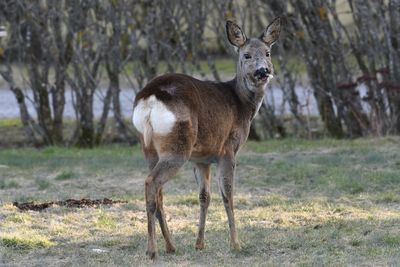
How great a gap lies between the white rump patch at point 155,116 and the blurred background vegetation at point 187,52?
9.67 meters

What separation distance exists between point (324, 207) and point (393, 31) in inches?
300

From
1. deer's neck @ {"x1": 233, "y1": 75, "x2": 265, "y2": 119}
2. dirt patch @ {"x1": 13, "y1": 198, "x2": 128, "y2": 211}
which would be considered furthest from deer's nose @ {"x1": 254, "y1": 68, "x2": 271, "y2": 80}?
dirt patch @ {"x1": 13, "y1": 198, "x2": 128, "y2": 211}

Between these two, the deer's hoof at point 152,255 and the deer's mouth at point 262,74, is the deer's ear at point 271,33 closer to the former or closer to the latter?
the deer's mouth at point 262,74

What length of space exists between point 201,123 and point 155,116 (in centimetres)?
60

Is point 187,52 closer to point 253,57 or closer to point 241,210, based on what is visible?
point 241,210

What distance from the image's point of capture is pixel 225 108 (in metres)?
9.39

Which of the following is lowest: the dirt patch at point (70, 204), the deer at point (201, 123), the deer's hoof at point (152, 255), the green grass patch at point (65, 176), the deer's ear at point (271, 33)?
the deer's hoof at point (152, 255)

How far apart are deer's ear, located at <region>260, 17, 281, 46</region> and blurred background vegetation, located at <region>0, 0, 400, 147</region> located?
780 cm

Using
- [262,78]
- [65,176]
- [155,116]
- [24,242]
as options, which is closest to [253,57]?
[262,78]

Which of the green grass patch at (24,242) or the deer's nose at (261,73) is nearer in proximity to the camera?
the green grass patch at (24,242)

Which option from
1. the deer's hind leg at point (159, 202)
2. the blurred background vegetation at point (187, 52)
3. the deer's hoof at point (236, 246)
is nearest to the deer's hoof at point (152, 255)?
the deer's hind leg at point (159, 202)

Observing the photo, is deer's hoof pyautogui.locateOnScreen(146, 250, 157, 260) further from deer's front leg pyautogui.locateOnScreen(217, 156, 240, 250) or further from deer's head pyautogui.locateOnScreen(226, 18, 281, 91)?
deer's head pyautogui.locateOnScreen(226, 18, 281, 91)

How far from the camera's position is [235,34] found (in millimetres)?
9812

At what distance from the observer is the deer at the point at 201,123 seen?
8.48 metres
